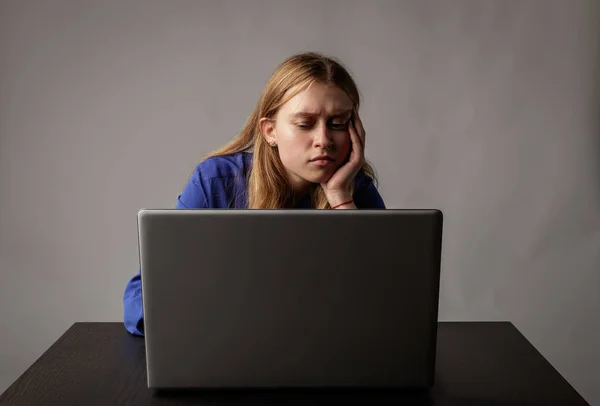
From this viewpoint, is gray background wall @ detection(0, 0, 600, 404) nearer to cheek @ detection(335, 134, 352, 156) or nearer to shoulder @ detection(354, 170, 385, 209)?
shoulder @ detection(354, 170, 385, 209)

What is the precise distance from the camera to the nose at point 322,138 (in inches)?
59.1

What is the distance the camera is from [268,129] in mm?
1675

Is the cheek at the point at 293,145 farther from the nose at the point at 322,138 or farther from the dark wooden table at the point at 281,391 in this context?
the dark wooden table at the point at 281,391

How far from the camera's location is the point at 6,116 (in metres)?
2.77

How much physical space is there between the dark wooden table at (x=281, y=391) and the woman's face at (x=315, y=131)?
0.51m

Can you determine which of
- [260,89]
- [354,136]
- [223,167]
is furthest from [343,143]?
[260,89]

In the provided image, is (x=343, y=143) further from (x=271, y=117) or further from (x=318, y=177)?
(x=271, y=117)

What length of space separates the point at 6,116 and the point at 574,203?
2429 millimetres

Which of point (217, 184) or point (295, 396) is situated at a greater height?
point (217, 184)

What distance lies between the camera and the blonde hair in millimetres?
1562

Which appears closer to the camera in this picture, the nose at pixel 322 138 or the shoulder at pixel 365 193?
the nose at pixel 322 138

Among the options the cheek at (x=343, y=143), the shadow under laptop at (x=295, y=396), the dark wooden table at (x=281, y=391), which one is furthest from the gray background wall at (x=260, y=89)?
the shadow under laptop at (x=295, y=396)

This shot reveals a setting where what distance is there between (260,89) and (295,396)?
1.98 m

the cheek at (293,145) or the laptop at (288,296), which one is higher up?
the cheek at (293,145)
